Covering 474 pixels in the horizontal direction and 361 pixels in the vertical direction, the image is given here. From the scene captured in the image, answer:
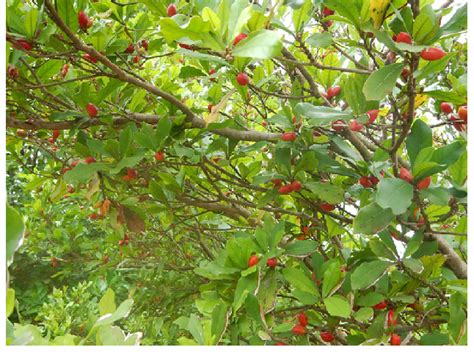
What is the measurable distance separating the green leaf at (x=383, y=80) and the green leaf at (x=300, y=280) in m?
0.49

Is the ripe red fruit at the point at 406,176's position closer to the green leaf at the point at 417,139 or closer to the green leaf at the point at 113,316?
the green leaf at the point at 417,139

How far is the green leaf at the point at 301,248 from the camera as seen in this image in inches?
54.6

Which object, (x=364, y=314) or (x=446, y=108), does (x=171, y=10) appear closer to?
(x=446, y=108)

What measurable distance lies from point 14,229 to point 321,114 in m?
0.80

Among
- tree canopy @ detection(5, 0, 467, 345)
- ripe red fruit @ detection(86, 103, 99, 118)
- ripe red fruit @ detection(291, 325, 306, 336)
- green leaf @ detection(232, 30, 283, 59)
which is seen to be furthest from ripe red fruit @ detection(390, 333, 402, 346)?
ripe red fruit @ detection(86, 103, 99, 118)

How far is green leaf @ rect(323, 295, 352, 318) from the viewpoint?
45.5 inches

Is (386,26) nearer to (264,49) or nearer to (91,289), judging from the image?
(264,49)

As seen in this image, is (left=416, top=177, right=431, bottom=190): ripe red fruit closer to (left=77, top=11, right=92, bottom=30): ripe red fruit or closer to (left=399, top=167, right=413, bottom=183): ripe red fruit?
(left=399, top=167, right=413, bottom=183): ripe red fruit

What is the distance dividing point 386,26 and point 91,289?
3878 mm

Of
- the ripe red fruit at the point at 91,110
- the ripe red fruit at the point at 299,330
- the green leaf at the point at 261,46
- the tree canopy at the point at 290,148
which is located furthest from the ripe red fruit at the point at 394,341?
the ripe red fruit at the point at 91,110

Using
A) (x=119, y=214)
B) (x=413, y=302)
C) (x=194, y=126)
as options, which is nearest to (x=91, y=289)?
(x=119, y=214)

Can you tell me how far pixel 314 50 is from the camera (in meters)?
2.35

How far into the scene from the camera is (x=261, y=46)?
86cm

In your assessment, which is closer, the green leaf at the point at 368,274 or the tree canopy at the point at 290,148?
the tree canopy at the point at 290,148
